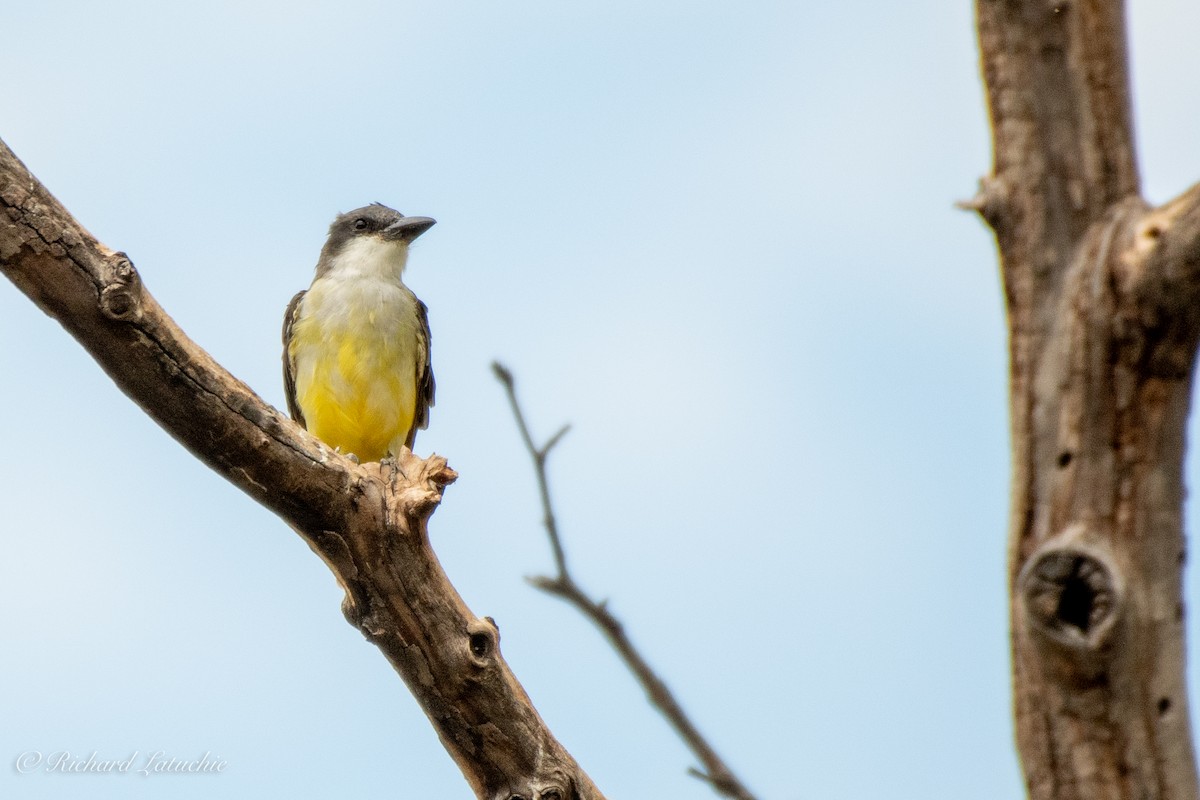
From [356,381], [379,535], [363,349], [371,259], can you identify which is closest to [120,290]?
[379,535]

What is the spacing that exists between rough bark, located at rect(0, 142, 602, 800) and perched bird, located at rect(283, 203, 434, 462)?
390cm

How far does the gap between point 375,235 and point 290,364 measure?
4.10 ft

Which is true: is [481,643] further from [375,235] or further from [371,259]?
[375,235]

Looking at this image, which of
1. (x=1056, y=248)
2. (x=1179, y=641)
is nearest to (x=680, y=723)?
(x=1179, y=641)

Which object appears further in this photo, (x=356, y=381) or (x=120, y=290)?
(x=356, y=381)

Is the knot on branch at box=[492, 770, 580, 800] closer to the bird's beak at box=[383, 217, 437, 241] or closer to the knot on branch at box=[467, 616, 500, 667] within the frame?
the knot on branch at box=[467, 616, 500, 667]

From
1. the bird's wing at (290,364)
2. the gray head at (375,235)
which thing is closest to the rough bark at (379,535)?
the bird's wing at (290,364)

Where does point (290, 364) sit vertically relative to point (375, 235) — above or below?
below

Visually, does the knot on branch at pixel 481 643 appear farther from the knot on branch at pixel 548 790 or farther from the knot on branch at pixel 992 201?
the knot on branch at pixel 992 201

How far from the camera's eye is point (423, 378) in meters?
9.93

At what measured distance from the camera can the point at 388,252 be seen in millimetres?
10195

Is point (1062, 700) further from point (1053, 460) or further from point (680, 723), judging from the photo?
point (680, 723)

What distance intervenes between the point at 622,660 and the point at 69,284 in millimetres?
2940

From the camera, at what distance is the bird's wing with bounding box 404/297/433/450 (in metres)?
9.85
